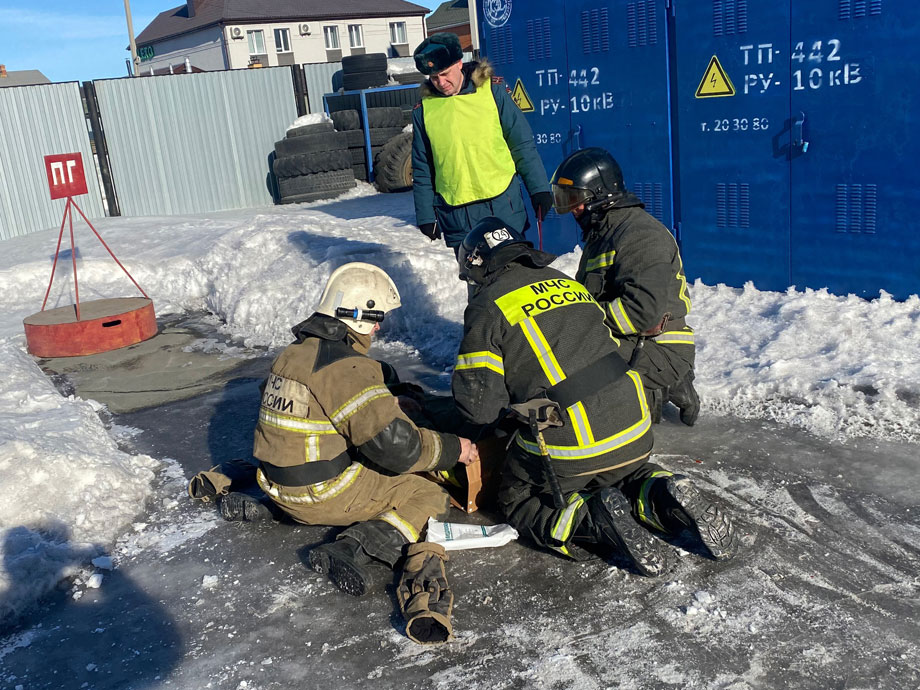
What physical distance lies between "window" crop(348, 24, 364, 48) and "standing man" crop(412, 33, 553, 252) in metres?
48.1

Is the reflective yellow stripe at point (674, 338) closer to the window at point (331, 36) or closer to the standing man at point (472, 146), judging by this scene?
the standing man at point (472, 146)

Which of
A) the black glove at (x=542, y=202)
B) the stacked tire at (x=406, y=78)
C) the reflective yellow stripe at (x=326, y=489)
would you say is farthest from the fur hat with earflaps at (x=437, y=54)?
the stacked tire at (x=406, y=78)

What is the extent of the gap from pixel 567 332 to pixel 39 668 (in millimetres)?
2578

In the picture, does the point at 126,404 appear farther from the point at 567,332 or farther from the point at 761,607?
the point at 761,607

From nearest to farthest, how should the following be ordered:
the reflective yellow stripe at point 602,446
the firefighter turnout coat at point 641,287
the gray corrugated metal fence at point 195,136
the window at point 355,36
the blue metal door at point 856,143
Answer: the reflective yellow stripe at point 602,446 < the firefighter turnout coat at point 641,287 < the blue metal door at point 856,143 < the gray corrugated metal fence at point 195,136 < the window at point 355,36

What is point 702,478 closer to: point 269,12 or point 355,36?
point 269,12

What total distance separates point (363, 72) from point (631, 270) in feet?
47.8

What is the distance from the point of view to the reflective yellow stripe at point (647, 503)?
3762 mm

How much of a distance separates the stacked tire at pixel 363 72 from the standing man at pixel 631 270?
14.0 meters

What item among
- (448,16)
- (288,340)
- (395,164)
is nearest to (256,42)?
(448,16)

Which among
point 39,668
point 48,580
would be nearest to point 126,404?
point 48,580

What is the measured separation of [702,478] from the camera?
4.50m

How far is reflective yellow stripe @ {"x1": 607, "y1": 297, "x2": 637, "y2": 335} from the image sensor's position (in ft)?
14.9

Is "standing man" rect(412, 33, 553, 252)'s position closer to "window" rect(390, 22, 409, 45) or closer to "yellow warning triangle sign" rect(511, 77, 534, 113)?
"yellow warning triangle sign" rect(511, 77, 534, 113)
